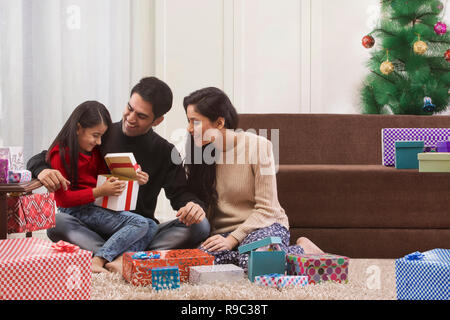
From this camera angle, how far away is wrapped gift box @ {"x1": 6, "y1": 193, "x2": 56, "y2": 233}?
5.83ft

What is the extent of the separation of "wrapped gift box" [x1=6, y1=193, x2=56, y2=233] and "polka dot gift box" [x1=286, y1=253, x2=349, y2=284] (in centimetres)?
89

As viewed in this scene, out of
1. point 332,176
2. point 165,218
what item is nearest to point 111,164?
point 332,176

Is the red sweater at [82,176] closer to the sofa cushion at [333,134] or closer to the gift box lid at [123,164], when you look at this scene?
the gift box lid at [123,164]

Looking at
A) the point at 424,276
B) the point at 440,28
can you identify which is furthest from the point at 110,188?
the point at 440,28

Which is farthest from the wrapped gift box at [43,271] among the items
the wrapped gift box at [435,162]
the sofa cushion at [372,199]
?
the wrapped gift box at [435,162]

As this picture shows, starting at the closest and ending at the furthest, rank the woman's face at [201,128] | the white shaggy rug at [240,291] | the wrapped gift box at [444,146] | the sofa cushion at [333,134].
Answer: the white shaggy rug at [240,291] → the wrapped gift box at [444,146] → the woman's face at [201,128] → the sofa cushion at [333,134]

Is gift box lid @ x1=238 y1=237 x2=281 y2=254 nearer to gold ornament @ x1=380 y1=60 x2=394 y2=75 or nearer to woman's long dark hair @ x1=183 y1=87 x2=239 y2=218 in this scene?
woman's long dark hair @ x1=183 y1=87 x2=239 y2=218

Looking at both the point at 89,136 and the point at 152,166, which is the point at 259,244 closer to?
the point at 152,166

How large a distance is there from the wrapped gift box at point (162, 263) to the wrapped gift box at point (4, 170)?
43 cm

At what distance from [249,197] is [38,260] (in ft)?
2.64

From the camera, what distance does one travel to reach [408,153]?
220cm

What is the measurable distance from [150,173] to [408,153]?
3.61ft

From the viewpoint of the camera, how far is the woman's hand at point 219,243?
175 centimetres

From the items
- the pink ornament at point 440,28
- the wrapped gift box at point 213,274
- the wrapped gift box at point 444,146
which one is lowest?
the wrapped gift box at point 213,274
